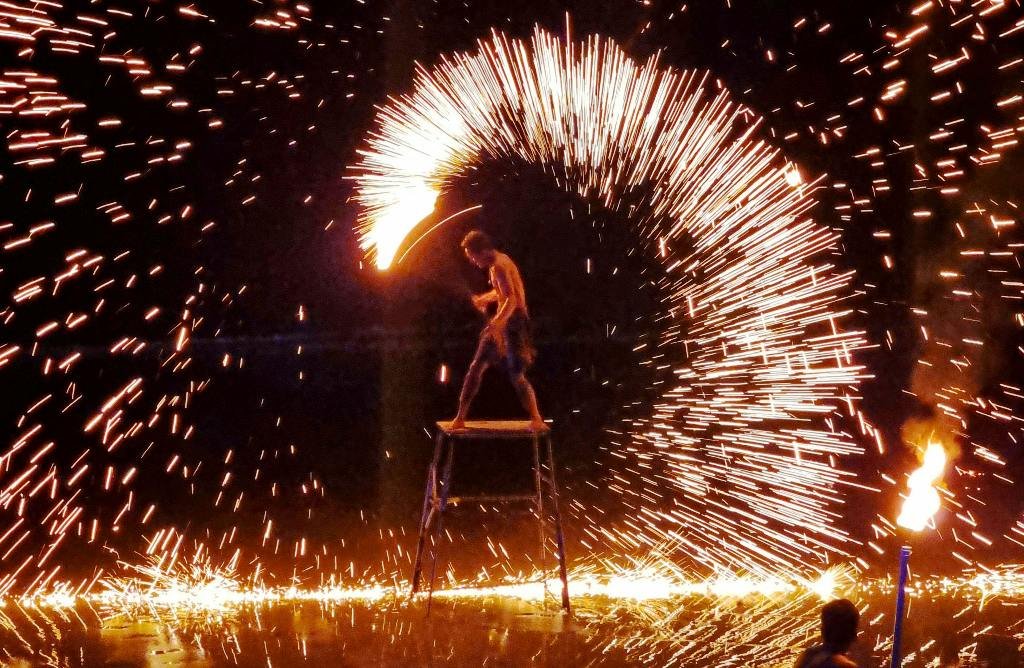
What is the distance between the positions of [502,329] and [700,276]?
6923 mm

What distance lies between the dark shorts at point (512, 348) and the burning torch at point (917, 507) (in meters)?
2.40

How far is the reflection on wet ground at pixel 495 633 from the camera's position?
4.77 m

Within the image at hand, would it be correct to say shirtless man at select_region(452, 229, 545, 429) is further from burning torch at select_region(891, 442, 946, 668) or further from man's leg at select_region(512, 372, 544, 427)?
burning torch at select_region(891, 442, 946, 668)

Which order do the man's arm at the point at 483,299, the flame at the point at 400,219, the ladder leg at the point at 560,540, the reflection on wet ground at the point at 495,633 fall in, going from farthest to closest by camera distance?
the flame at the point at 400,219 → the man's arm at the point at 483,299 → the ladder leg at the point at 560,540 → the reflection on wet ground at the point at 495,633

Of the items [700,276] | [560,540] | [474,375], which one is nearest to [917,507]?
[560,540]

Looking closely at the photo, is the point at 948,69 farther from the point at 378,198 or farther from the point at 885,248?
the point at 378,198

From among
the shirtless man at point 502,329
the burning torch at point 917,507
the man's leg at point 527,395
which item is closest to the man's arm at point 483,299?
the shirtless man at point 502,329

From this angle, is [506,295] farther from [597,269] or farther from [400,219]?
[597,269]

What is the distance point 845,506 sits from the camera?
25.6 ft

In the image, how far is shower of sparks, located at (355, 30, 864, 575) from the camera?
6711 millimetres

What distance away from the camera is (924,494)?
122 inches

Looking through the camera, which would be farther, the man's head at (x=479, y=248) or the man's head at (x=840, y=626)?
the man's head at (x=479, y=248)

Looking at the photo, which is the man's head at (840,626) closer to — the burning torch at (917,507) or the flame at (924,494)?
the burning torch at (917,507)

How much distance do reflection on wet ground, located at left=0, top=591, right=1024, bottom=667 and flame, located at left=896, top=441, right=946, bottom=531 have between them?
1.84 m
